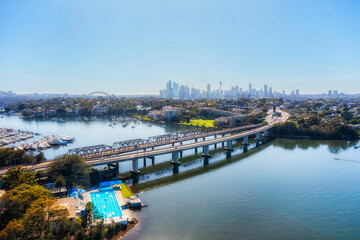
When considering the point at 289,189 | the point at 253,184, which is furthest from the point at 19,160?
the point at 289,189

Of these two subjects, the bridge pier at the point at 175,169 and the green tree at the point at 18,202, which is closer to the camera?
the green tree at the point at 18,202

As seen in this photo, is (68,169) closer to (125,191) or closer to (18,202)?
(125,191)

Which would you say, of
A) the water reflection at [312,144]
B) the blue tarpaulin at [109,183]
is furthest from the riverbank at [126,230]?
the water reflection at [312,144]

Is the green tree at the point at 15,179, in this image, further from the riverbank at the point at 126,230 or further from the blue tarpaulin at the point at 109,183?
the riverbank at the point at 126,230

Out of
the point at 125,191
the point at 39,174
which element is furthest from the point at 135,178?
the point at 39,174

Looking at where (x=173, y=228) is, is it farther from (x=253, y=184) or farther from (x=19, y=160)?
(x=19, y=160)

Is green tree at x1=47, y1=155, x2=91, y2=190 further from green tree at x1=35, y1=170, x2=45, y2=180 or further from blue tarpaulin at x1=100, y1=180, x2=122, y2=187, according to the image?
blue tarpaulin at x1=100, y1=180, x2=122, y2=187

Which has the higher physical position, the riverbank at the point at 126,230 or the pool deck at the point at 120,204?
the pool deck at the point at 120,204
